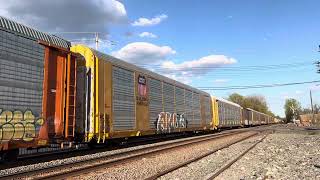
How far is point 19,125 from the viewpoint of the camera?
34.3 feet

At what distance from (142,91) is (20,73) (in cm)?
868

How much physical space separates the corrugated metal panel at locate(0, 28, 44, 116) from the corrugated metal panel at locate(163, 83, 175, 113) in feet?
37.7

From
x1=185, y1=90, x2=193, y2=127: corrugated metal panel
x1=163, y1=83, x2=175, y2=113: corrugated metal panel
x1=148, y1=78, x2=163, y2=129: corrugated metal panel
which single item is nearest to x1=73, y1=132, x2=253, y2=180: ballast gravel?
x1=148, y1=78, x2=163, y2=129: corrugated metal panel

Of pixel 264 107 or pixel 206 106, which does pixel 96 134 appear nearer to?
pixel 206 106

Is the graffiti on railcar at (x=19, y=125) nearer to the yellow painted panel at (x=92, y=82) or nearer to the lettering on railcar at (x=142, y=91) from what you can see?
the yellow painted panel at (x=92, y=82)

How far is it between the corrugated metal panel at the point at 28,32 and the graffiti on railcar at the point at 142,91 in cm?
551

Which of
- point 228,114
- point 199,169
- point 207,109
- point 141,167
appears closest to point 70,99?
point 141,167

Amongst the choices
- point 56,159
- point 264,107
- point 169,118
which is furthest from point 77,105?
point 264,107

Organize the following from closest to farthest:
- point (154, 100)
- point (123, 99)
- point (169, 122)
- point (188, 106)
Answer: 1. point (123, 99)
2. point (154, 100)
3. point (169, 122)
4. point (188, 106)

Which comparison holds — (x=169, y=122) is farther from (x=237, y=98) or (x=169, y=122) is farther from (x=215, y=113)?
(x=237, y=98)

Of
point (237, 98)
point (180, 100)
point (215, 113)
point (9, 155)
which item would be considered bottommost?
point (9, 155)

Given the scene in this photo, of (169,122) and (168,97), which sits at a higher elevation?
(168,97)

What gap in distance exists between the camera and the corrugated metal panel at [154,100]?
19953 millimetres

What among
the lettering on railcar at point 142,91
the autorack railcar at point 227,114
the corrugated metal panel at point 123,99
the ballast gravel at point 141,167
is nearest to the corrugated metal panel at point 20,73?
the ballast gravel at point 141,167
